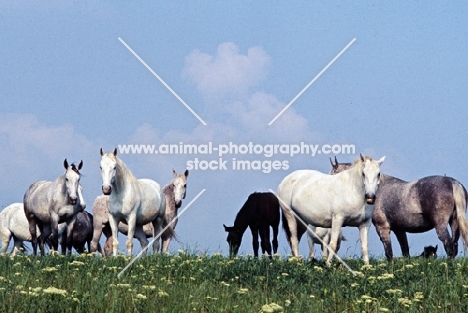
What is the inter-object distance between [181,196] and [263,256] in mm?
7188

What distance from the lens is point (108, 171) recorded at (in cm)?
1714

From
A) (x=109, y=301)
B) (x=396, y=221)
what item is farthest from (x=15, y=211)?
(x=109, y=301)

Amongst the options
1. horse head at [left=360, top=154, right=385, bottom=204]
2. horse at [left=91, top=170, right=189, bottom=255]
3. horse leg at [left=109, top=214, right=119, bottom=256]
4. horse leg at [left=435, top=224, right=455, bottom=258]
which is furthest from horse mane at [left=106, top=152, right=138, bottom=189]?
horse leg at [left=435, top=224, right=455, bottom=258]

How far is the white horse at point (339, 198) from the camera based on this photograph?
50.9ft

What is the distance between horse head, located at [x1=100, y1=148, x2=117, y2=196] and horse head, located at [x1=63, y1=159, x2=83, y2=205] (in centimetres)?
224

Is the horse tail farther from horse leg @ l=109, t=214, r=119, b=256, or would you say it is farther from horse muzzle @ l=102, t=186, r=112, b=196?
horse muzzle @ l=102, t=186, r=112, b=196

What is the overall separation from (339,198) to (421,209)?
5.64 meters

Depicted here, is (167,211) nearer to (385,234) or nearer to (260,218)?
(260,218)

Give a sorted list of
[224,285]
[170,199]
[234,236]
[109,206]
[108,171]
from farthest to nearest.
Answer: [234,236], [170,199], [109,206], [108,171], [224,285]

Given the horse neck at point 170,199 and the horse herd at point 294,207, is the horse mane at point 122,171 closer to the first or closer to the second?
the horse herd at point 294,207

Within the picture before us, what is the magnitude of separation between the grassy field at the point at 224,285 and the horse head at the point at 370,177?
1537 mm

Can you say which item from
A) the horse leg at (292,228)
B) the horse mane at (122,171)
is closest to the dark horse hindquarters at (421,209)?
the horse leg at (292,228)

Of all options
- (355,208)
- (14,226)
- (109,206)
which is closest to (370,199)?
(355,208)

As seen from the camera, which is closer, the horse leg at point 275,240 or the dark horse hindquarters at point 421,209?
the dark horse hindquarters at point 421,209
